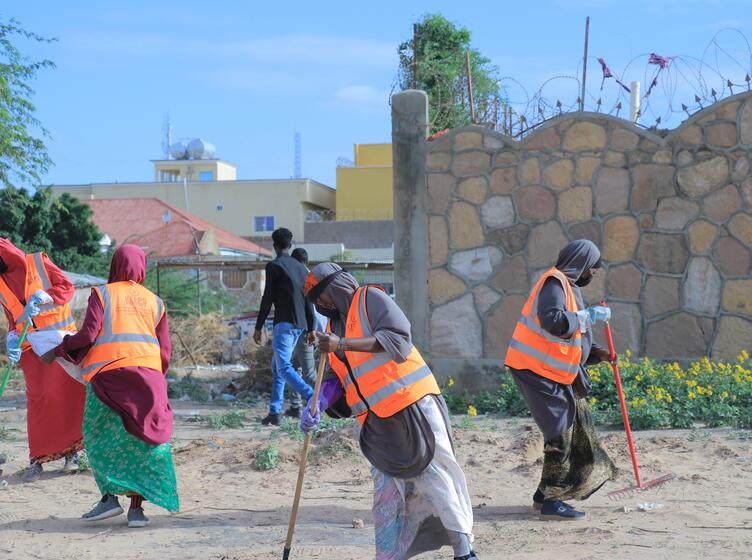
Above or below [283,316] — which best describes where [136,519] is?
below

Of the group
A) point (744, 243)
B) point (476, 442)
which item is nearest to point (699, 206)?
point (744, 243)

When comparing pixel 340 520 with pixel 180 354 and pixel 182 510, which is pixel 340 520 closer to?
pixel 182 510

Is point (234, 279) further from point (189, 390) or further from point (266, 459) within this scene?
point (266, 459)

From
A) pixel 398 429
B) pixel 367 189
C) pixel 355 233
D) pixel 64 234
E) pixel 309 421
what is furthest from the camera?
pixel 367 189

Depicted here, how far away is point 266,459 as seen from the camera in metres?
7.68

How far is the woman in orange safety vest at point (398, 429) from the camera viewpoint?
15.6 ft

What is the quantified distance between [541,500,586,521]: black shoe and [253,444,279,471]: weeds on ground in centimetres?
234

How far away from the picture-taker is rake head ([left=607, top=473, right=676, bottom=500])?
643 centimetres

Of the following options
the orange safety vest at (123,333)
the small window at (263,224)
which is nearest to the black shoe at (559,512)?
the orange safety vest at (123,333)

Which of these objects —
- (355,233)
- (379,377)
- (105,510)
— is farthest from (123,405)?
(355,233)

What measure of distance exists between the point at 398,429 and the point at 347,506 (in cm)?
209

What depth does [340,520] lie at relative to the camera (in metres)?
6.34

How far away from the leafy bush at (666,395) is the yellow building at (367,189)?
A: 4463cm

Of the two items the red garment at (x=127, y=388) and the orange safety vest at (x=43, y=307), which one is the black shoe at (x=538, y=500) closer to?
the red garment at (x=127, y=388)
